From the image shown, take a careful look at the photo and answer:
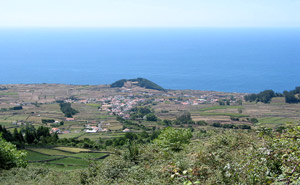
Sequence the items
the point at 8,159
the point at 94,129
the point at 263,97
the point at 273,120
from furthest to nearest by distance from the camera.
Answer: the point at 263,97 < the point at 273,120 < the point at 94,129 < the point at 8,159

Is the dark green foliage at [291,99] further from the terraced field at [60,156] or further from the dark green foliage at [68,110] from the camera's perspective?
the terraced field at [60,156]

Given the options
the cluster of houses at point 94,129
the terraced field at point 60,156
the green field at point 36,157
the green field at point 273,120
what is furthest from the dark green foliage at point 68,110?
the green field at point 273,120

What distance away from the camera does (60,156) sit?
72.0ft

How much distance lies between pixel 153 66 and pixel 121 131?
327 ft

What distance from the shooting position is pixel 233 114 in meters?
53.1

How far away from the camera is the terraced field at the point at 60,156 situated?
1900 cm

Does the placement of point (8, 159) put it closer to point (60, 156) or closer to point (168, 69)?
point (60, 156)

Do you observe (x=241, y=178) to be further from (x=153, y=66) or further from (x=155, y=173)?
(x=153, y=66)

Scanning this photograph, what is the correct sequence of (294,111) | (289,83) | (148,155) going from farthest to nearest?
1. (289,83)
2. (294,111)
3. (148,155)

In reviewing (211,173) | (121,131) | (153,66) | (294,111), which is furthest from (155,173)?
(153,66)

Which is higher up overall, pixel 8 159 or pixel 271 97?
pixel 271 97

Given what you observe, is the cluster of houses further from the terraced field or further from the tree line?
the tree line

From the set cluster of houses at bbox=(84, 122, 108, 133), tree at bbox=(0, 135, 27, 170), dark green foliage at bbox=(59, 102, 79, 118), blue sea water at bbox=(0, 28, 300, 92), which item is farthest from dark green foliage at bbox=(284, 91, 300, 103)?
tree at bbox=(0, 135, 27, 170)

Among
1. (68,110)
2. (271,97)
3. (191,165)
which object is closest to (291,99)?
(271,97)
